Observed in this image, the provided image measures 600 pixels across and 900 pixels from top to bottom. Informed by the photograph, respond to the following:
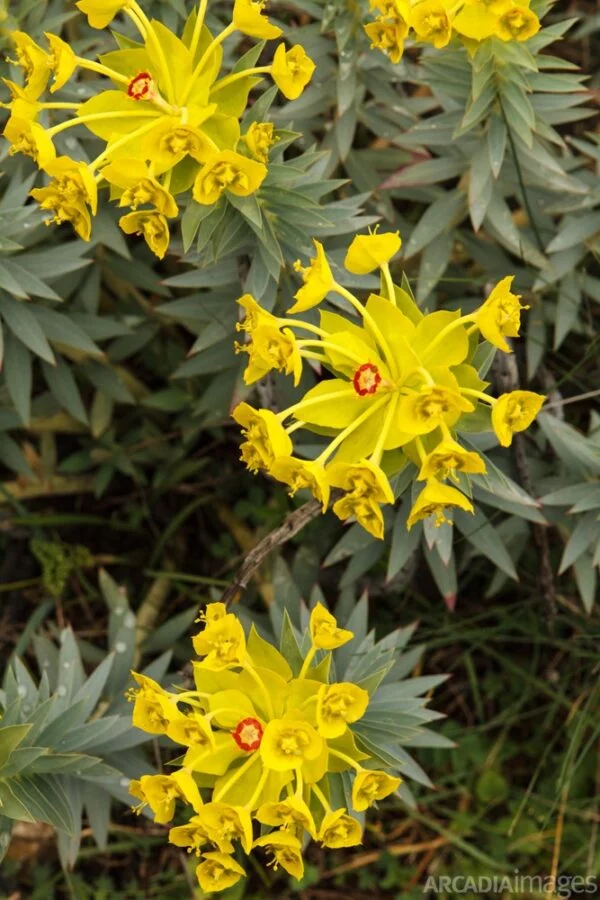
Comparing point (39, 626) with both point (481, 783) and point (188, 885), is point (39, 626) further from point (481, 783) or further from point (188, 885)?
point (481, 783)

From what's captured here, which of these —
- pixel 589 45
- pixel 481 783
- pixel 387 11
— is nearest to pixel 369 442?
pixel 387 11

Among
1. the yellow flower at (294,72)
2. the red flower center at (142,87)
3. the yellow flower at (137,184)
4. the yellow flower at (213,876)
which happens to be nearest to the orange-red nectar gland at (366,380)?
the yellow flower at (137,184)

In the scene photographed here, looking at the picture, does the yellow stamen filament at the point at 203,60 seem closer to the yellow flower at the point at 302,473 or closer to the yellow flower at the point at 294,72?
the yellow flower at the point at 294,72

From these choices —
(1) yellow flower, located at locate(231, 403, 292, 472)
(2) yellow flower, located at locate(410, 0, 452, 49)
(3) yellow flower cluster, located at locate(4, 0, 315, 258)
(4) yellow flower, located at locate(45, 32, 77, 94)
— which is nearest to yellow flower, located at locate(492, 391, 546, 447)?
(1) yellow flower, located at locate(231, 403, 292, 472)

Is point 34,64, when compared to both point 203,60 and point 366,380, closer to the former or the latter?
point 203,60

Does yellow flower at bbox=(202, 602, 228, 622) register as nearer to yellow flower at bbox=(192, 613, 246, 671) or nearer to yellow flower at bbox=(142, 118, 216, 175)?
yellow flower at bbox=(192, 613, 246, 671)

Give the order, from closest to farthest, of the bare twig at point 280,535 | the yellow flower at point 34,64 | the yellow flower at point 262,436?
1. the yellow flower at point 262,436
2. the yellow flower at point 34,64
3. the bare twig at point 280,535
